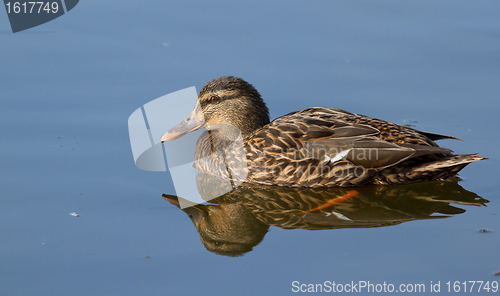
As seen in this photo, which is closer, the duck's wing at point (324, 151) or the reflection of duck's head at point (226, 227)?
the reflection of duck's head at point (226, 227)

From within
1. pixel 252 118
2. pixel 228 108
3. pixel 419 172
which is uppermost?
pixel 228 108

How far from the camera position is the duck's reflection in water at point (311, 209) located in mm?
5465

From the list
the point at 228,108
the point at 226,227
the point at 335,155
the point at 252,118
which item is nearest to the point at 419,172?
the point at 335,155

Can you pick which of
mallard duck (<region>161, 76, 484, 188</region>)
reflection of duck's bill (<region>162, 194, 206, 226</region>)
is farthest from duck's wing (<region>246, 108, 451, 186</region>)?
reflection of duck's bill (<region>162, 194, 206, 226</region>)

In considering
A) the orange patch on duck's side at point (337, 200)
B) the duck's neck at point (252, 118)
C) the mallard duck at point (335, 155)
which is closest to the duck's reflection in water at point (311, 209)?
the orange patch on duck's side at point (337, 200)

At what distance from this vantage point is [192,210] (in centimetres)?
584

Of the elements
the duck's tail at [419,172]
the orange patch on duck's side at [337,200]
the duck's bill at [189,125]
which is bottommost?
the orange patch on duck's side at [337,200]

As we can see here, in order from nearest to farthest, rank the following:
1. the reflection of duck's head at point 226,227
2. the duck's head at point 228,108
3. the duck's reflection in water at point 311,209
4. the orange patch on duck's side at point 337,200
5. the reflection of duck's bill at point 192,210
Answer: the reflection of duck's head at point 226,227
the duck's reflection in water at point 311,209
the reflection of duck's bill at point 192,210
the orange patch on duck's side at point 337,200
the duck's head at point 228,108

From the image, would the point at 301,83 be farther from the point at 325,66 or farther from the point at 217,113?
the point at 217,113

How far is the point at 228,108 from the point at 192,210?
1.78 metres

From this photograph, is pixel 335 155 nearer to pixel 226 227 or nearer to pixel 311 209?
pixel 311 209

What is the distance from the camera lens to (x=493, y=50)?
8.79m

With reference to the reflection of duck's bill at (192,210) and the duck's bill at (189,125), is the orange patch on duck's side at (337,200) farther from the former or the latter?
the duck's bill at (189,125)

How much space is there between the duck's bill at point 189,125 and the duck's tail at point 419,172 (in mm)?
2419
